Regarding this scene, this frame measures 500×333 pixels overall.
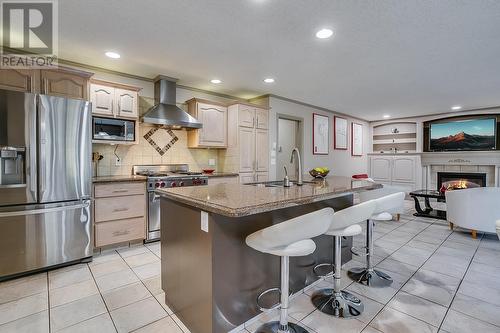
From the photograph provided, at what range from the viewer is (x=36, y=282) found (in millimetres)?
2480

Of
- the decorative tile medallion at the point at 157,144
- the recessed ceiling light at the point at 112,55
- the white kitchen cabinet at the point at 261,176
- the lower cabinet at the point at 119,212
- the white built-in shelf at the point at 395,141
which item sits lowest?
the lower cabinet at the point at 119,212

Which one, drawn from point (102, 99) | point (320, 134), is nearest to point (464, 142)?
point (320, 134)

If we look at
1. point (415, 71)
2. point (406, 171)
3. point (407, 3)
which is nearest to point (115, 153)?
point (407, 3)

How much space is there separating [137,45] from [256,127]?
8.25ft

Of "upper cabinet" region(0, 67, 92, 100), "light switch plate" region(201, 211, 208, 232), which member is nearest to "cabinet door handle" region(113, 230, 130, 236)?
"upper cabinet" region(0, 67, 92, 100)

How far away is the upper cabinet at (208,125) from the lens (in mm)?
4406

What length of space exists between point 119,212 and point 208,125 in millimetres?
2078

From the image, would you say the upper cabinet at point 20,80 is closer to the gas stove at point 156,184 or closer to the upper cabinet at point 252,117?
the gas stove at point 156,184

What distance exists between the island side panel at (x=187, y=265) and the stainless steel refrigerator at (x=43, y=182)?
4.81 ft

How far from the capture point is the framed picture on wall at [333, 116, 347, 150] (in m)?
6.88

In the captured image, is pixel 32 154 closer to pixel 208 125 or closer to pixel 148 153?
pixel 148 153

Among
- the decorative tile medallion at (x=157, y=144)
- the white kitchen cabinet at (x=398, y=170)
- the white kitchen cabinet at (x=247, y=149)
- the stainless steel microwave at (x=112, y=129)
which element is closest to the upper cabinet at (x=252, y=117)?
the white kitchen cabinet at (x=247, y=149)

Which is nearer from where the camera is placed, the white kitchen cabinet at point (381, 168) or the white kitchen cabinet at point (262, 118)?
the white kitchen cabinet at point (262, 118)

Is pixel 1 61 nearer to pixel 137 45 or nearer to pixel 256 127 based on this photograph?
pixel 137 45
